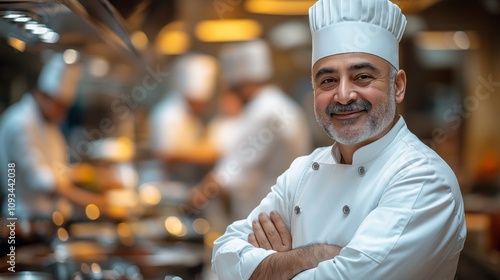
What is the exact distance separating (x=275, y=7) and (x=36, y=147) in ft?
9.65

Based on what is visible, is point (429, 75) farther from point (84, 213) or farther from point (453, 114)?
point (84, 213)

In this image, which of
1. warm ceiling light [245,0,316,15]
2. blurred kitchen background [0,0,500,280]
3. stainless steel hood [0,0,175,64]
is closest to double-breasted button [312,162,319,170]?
stainless steel hood [0,0,175,64]

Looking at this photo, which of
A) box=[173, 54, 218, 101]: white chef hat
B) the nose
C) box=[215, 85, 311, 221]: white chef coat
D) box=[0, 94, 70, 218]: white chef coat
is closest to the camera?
the nose

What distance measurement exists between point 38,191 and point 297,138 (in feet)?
4.43

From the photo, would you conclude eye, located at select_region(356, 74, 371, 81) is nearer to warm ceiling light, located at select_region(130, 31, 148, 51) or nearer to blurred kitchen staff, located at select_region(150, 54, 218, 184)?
warm ceiling light, located at select_region(130, 31, 148, 51)

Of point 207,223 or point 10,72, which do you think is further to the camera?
point 207,223


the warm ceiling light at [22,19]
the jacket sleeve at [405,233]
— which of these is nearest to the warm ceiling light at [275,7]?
the warm ceiling light at [22,19]

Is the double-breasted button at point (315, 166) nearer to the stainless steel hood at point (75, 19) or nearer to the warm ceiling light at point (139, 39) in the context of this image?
the stainless steel hood at point (75, 19)

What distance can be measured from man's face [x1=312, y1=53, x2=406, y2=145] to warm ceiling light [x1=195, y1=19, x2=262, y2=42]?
4632mm

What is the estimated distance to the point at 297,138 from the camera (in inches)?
165

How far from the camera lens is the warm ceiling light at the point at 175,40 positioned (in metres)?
6.52

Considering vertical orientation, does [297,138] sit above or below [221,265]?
above

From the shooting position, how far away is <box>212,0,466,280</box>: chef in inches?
60.6

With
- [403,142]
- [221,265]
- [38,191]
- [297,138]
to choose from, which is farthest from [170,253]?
[403,142]
